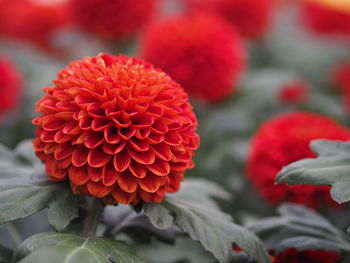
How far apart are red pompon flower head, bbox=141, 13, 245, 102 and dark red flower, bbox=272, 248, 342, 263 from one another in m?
0.91

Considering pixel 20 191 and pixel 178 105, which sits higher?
pixel 178 105

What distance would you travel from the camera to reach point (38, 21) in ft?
9.86

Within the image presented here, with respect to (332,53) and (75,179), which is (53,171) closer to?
(75,179)

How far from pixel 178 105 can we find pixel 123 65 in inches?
5.4

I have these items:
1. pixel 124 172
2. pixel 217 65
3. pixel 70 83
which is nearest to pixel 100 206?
pixel 124 172

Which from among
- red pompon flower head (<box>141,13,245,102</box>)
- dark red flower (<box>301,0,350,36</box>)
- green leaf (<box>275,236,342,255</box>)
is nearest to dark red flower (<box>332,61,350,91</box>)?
dark red flower (<box>301,0,350,36</box>)

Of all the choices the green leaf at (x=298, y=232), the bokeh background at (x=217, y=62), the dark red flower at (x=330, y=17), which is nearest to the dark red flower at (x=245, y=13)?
the bokeh background at (x=217, y=62)

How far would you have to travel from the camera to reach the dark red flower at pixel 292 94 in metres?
2.23

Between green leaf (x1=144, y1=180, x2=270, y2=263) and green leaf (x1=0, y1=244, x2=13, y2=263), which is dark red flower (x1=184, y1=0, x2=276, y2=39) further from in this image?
green leaf (x1=0, y1=244, x2=13, y2=263)

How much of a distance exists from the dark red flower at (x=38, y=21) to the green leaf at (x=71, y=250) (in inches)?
85.4

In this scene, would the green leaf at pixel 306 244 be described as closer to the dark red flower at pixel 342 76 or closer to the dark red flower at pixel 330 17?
the dark red flower at pixel 342 76

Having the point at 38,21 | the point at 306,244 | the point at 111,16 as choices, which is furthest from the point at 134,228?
the point at 38,21

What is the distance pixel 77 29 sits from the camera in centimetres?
261

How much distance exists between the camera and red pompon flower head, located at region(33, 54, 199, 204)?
974mm
